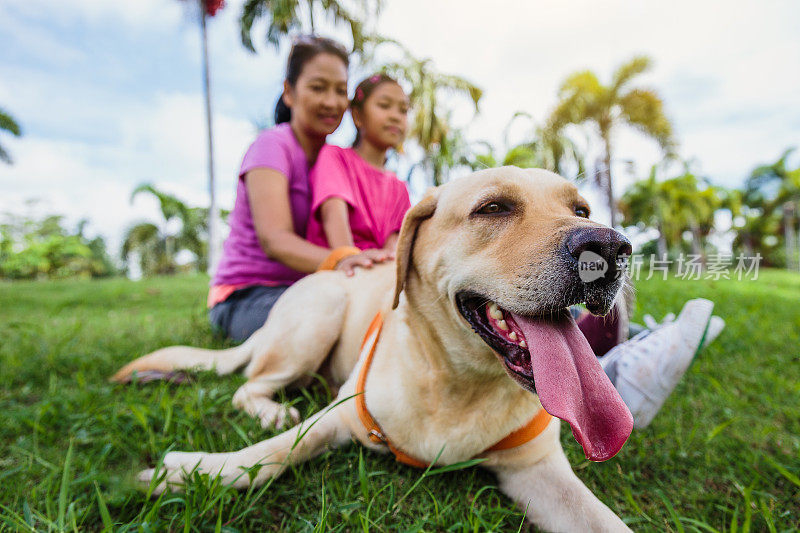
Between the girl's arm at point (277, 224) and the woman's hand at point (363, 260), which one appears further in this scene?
the girl's arm at point (277, 224)

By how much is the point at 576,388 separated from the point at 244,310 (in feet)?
8.67

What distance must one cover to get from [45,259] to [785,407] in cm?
4592

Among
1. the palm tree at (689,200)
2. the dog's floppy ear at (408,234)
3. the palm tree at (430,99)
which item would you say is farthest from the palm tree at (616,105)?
the dog's floppy ear at (408,234)

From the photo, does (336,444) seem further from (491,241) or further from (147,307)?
(147,307)

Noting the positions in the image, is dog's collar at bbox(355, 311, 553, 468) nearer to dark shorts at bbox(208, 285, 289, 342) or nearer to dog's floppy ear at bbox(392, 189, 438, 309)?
dog's floppy ear at bbox(392, 189, 438, 309)

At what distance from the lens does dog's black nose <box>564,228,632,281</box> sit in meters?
1.20

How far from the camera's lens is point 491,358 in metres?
1.56

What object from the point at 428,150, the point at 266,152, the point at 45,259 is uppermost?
the point at 428,150

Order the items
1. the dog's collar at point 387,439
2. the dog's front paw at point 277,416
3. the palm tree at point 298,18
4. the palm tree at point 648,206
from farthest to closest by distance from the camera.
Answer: the palm tree at point 648,206
the palm tree at point 298,18
the dog's front paw at point 277,416
the dog's collar at point 387,439

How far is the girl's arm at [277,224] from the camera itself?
3021 millimetres

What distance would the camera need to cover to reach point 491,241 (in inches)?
60.8

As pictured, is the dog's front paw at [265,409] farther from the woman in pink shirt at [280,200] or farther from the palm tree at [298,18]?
the palm tree at [298,18]

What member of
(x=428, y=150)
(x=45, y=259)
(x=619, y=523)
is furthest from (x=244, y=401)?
(x=45, y=259)

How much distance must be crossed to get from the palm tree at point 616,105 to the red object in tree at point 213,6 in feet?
50.0
